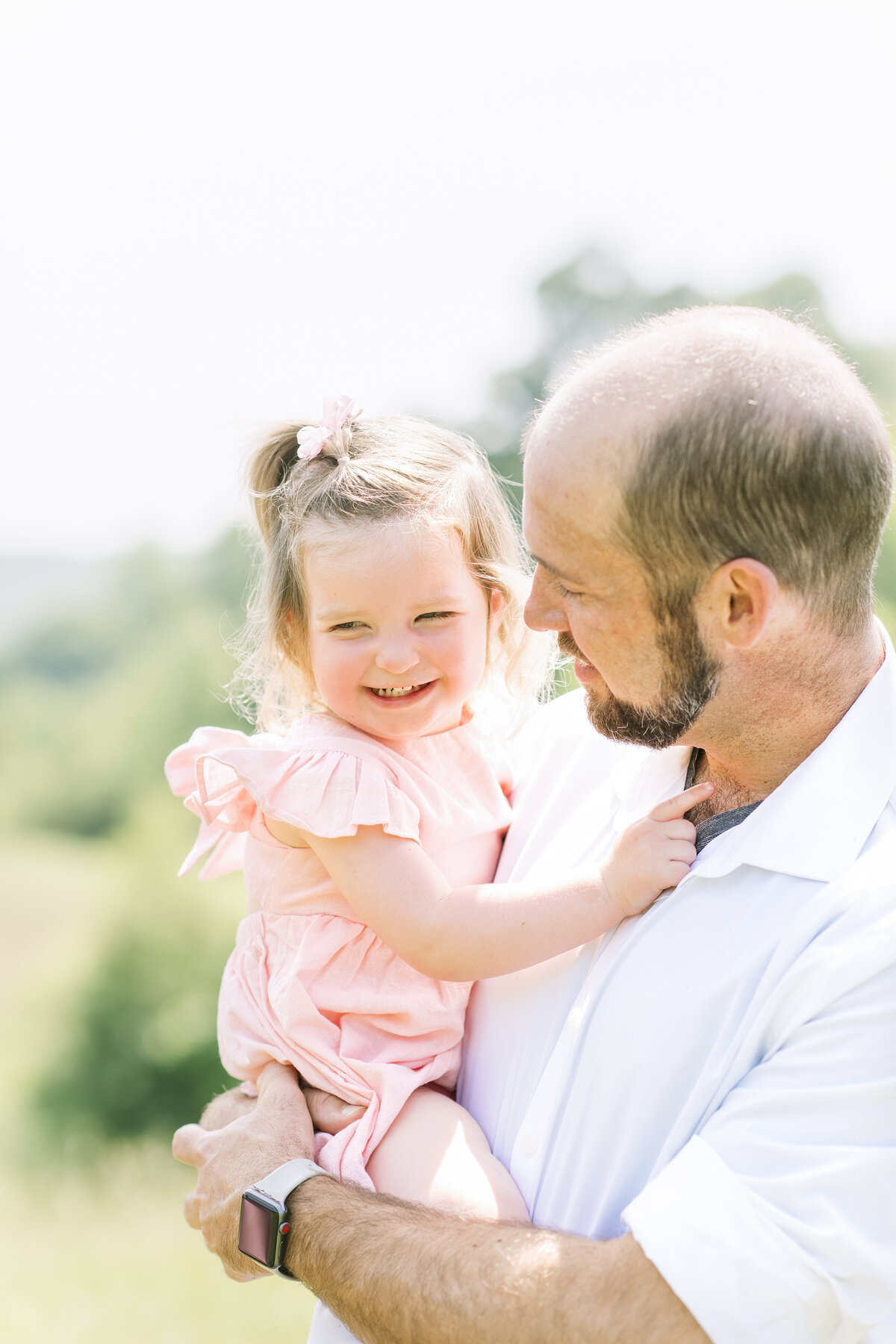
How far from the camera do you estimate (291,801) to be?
1.96 metres

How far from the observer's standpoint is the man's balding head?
1.71 metres

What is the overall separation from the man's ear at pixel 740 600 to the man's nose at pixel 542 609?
25 cm

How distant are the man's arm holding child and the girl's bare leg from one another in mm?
47

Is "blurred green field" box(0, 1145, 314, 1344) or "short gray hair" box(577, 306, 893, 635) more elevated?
"short gray hair" box(577, 306, 893, 635)

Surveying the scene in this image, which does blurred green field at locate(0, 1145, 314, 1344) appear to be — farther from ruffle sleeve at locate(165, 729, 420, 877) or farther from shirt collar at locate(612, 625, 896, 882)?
shirt collar at locate(612, 625, 896, 882)

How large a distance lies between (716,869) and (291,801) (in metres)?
0.72

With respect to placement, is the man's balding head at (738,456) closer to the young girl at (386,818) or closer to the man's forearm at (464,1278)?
the young girl at (386,818)

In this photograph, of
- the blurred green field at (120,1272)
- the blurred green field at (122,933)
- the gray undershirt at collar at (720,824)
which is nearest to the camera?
the gray undershirt at collar at (720,824)

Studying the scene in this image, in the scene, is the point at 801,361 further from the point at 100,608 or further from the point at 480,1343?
the point at 100,608

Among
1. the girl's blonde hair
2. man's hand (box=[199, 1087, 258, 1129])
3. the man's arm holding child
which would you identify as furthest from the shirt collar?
man's hand (box=[199, 1087, 258, 1129])

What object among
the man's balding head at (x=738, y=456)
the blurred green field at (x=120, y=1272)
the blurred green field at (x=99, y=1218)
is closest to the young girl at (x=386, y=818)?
the man's balding head at (x=738, y=456)

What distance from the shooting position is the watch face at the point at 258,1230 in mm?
1812

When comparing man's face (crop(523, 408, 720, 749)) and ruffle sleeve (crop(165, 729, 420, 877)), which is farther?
ruffle sleeve (crop(165, 729, 420, 877))

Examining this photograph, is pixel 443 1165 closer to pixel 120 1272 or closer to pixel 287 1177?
pixel 287 1177
